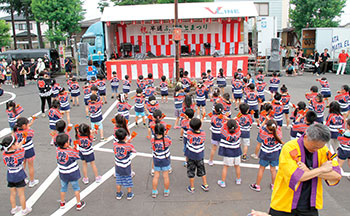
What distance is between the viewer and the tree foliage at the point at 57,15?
23.2 metres

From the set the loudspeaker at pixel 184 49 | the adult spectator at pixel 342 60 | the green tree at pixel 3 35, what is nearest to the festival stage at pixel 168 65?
the loudspeaker at pixel 184 49

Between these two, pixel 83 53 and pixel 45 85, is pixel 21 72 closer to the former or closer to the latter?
pixel 83 53

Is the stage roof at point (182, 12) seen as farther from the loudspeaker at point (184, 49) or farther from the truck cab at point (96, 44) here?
the loudspeaker at point (184, 49)

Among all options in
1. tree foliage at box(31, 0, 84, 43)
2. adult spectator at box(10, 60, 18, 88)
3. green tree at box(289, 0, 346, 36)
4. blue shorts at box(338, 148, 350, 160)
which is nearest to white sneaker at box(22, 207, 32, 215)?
blue shorts at box(338, 148, 350, 160)

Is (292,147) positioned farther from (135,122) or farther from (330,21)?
(330,21)

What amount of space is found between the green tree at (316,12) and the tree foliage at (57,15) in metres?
19.2

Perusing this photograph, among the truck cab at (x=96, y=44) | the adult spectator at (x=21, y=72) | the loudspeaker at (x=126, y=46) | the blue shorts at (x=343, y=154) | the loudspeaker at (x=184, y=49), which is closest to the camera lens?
the blue shorts at (x=343, y=154)

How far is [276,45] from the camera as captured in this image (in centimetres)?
1886

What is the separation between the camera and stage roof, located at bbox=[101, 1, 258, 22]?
19.4 meters

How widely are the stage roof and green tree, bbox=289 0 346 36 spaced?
29.5ft

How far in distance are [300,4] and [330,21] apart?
2996 millimetres

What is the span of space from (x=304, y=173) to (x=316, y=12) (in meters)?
27.2

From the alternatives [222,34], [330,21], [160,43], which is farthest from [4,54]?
[330,21]

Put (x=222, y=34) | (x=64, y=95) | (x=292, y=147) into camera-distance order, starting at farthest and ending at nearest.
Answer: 1. (x=222, y=34)
2. (x=64, y=95)
3. (x=292, y=147)
